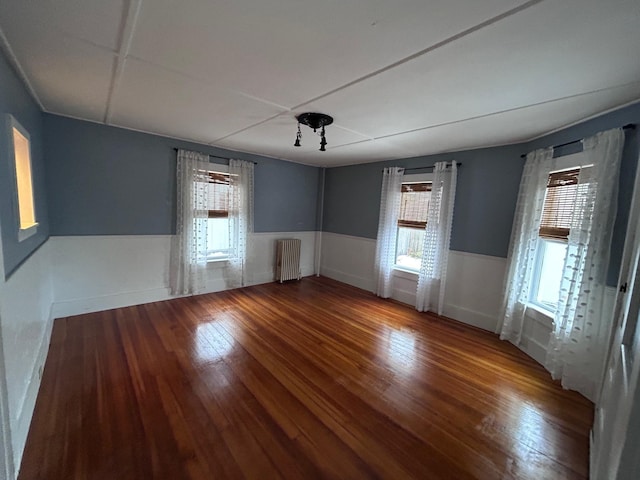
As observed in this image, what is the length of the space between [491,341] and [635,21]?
298 cm

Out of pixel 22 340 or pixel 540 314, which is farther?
pixel 540 314

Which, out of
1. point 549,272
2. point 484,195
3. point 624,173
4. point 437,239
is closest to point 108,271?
point 437,239

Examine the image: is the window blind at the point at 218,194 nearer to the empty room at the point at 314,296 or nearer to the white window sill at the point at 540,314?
the empty room at the point at 314,296

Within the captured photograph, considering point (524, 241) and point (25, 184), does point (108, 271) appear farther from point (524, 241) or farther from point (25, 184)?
point (524, 241)

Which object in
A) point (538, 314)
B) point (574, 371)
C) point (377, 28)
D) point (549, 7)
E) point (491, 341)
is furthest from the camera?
point (491, 341)

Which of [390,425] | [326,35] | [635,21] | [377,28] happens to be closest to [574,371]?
[390,425]

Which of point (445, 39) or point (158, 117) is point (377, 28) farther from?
point (158, 117)

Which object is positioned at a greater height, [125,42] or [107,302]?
[125,42]

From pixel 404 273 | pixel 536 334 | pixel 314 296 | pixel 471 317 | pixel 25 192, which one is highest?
pixel 25 192

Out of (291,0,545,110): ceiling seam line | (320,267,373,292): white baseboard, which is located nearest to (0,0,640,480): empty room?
(291,0,545,110): ceiling seam line

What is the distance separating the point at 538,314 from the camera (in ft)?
8.96

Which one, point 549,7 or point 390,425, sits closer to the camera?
point 549,7

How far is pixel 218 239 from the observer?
172 inches

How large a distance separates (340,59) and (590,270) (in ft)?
8.29
